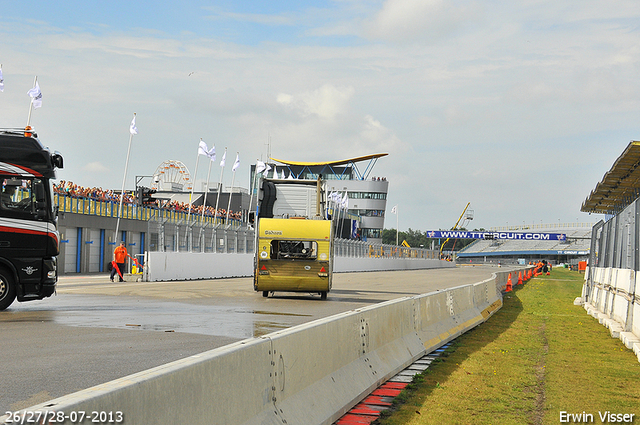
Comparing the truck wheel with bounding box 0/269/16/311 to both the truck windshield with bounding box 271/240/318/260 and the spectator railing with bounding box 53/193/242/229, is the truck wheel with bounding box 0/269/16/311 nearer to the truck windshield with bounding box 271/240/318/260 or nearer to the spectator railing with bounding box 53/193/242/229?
the truck windshield with bounding box 271/240/318/260

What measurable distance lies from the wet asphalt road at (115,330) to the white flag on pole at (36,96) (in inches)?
475

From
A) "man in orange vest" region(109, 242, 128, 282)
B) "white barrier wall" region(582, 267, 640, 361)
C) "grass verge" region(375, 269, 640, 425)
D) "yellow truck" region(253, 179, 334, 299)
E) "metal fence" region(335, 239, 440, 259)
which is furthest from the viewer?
"metal fence" region(335, 239, 440, 259)

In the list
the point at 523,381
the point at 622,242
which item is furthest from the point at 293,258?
the point at 523,381

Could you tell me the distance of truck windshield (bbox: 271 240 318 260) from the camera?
2233 centimetres

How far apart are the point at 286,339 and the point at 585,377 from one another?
5354 millimetres

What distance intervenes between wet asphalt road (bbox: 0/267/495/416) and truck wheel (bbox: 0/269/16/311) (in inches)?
20.0

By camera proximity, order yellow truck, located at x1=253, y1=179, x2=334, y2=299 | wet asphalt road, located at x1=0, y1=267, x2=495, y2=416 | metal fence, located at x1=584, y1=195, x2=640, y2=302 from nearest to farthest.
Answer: wet asphalt road, located at x1=0, y1=267, x2=495, y2=416
metal fence, located at x1=584, y1=195, x2=640, y2=302
yellow truck, located at x1=253, y1=179, x2=334, y2=299

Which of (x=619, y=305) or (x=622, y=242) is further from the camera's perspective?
(x=622, y=242)

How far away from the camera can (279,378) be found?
20.3 feet

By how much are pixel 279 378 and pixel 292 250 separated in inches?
683

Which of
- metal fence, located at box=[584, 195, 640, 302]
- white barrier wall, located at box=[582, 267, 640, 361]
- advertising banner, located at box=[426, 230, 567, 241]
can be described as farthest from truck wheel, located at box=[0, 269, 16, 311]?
advertising banner, located at box=[426, 230, 567, 241]

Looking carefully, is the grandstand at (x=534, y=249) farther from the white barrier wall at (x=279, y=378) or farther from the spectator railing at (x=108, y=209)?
the white barrier wall at (x=279, y=378)

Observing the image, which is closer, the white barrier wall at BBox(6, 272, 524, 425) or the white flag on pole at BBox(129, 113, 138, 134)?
the white barrier wall at BBox(6, 272, 524, 425)

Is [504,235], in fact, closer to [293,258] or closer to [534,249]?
[534,249]
